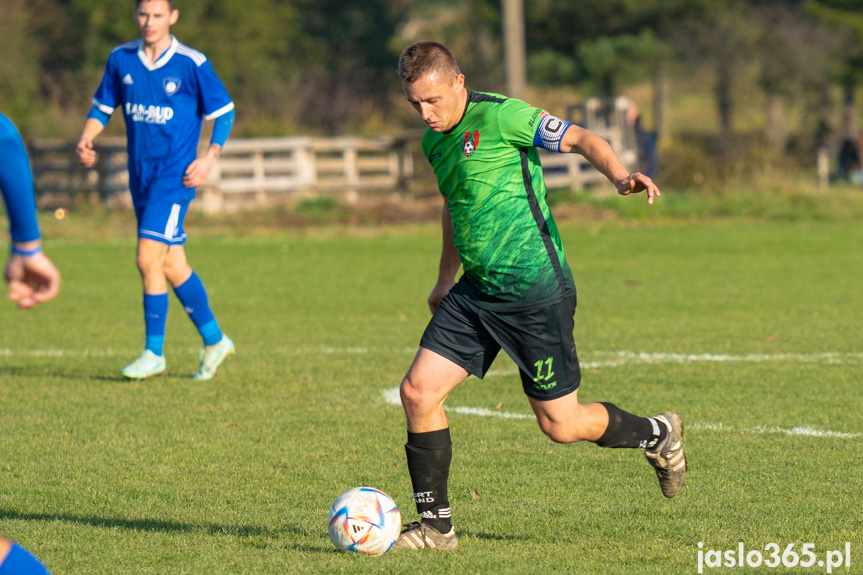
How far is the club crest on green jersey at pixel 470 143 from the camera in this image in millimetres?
4238

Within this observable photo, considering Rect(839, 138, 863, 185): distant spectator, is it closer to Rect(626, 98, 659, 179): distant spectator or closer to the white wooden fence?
Rect(626, 98, 659, 179): distant spectator

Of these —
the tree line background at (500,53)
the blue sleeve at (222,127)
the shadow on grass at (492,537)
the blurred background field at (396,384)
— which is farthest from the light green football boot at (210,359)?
the tree line background at (500,53)

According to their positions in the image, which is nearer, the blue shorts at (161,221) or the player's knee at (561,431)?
the player's knee at (561,431)

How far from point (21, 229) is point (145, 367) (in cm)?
467

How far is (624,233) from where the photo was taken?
691 inches

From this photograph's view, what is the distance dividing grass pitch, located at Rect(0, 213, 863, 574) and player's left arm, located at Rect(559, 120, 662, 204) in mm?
1263

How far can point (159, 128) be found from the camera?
7184 mm

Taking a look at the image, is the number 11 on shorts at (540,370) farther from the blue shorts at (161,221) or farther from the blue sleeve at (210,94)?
the blue sleeve at (210,94)

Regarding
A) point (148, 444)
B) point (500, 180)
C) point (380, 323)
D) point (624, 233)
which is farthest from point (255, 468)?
point (624, 233)

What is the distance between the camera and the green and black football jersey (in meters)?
4.21

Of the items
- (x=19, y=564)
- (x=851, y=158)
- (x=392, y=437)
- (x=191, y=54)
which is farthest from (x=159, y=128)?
(x=851, y=158)

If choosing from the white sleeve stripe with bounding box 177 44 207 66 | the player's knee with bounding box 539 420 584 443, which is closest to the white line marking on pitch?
the player's knee with bounding box 539 420 584 443

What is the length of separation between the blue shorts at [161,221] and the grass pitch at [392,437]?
3.08 ft

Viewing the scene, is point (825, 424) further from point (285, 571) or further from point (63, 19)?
point (63, 19)
